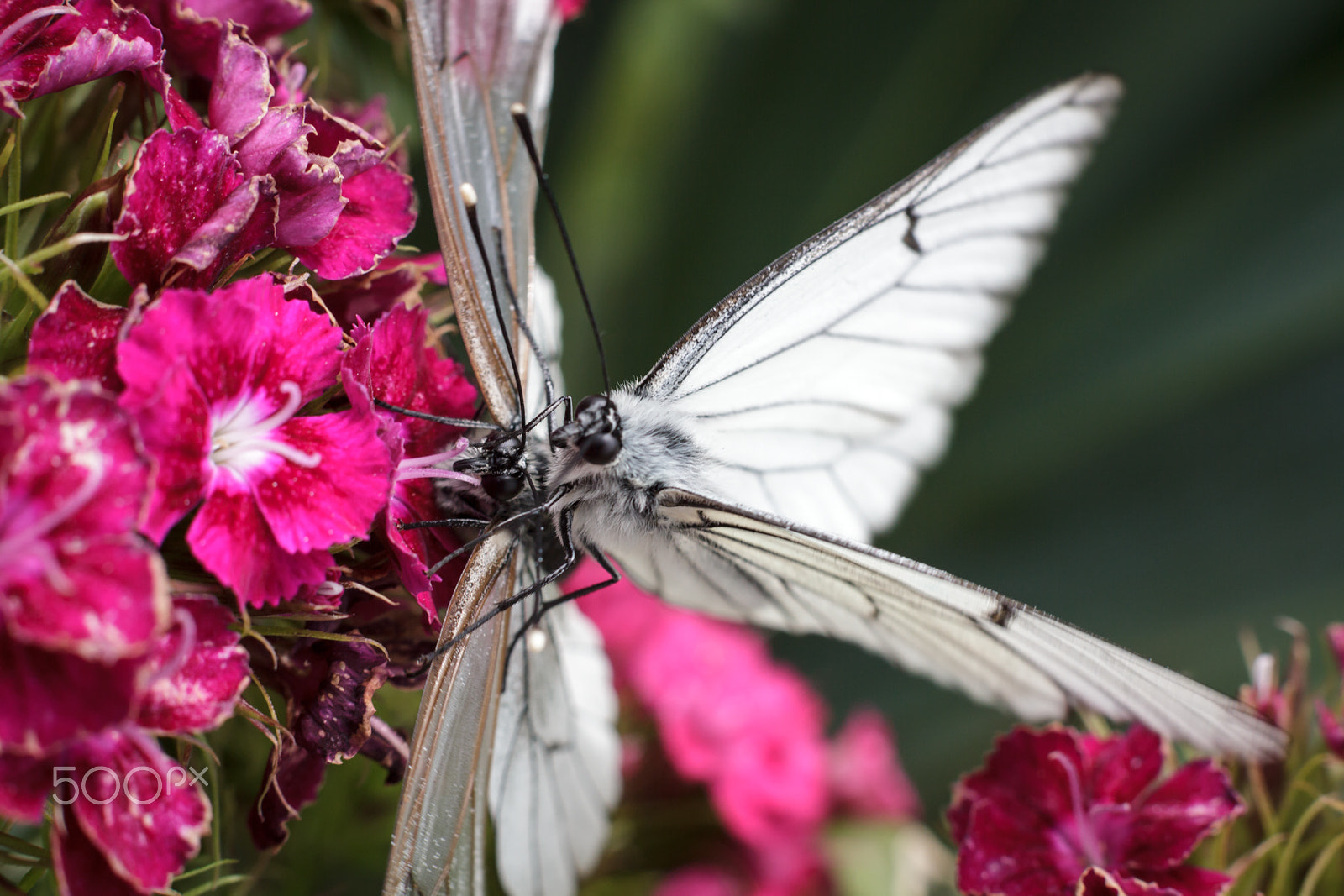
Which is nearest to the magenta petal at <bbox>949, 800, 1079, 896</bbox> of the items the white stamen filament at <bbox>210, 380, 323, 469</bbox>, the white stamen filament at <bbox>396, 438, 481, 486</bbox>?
the white stamen filament at <bbox>396, 438, 481, 486</bbox>

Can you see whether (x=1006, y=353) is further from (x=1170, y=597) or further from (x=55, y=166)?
(x=55, y=166)

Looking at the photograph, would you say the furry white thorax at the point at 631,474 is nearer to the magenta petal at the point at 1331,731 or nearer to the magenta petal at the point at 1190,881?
the magenta petal at the point at 1190,881

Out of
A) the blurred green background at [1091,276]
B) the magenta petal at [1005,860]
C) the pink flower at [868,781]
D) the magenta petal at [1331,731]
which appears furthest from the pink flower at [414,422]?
the blurred green background at [1091,276]

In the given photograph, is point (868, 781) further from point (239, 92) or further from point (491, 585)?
point (239, 92)

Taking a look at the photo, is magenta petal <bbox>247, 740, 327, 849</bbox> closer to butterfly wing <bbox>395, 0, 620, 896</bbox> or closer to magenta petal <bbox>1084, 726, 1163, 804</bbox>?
butterfly wing <bbox>395, 0, 620, 896</bbox>

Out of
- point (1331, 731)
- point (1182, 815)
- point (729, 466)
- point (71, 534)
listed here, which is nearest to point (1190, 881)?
point (1182, 815)

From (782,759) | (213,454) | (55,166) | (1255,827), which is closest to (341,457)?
(213,454)
